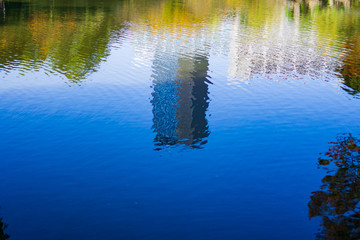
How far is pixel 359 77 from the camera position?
98.8 ft

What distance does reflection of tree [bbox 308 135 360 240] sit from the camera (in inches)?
458

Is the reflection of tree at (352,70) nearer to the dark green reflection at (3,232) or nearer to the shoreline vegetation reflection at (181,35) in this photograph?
the shoreline vegetation reflection at (181,35)

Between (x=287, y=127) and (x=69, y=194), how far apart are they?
1131 cm

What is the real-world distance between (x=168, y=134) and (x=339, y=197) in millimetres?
8338

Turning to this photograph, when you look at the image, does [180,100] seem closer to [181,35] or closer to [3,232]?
[3,232]

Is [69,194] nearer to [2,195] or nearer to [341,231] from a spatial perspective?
[2,195]

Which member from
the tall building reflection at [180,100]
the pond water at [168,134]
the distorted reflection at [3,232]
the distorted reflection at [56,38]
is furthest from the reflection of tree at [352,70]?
the distorted reflection at [3,232]

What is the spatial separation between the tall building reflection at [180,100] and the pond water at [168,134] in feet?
0.27

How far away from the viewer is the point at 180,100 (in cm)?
2373

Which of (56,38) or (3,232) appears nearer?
(3,232)

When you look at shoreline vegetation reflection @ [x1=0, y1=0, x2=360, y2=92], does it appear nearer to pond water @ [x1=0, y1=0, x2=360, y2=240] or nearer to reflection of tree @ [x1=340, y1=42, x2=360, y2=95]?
reflection of tree @ [x1=340, y1=42, x2=360, y2=95]

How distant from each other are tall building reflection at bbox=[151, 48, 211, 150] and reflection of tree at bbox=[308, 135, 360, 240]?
5678mm

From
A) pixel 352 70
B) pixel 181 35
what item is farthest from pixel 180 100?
pixel 181 35

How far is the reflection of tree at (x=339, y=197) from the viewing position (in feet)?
38.2
